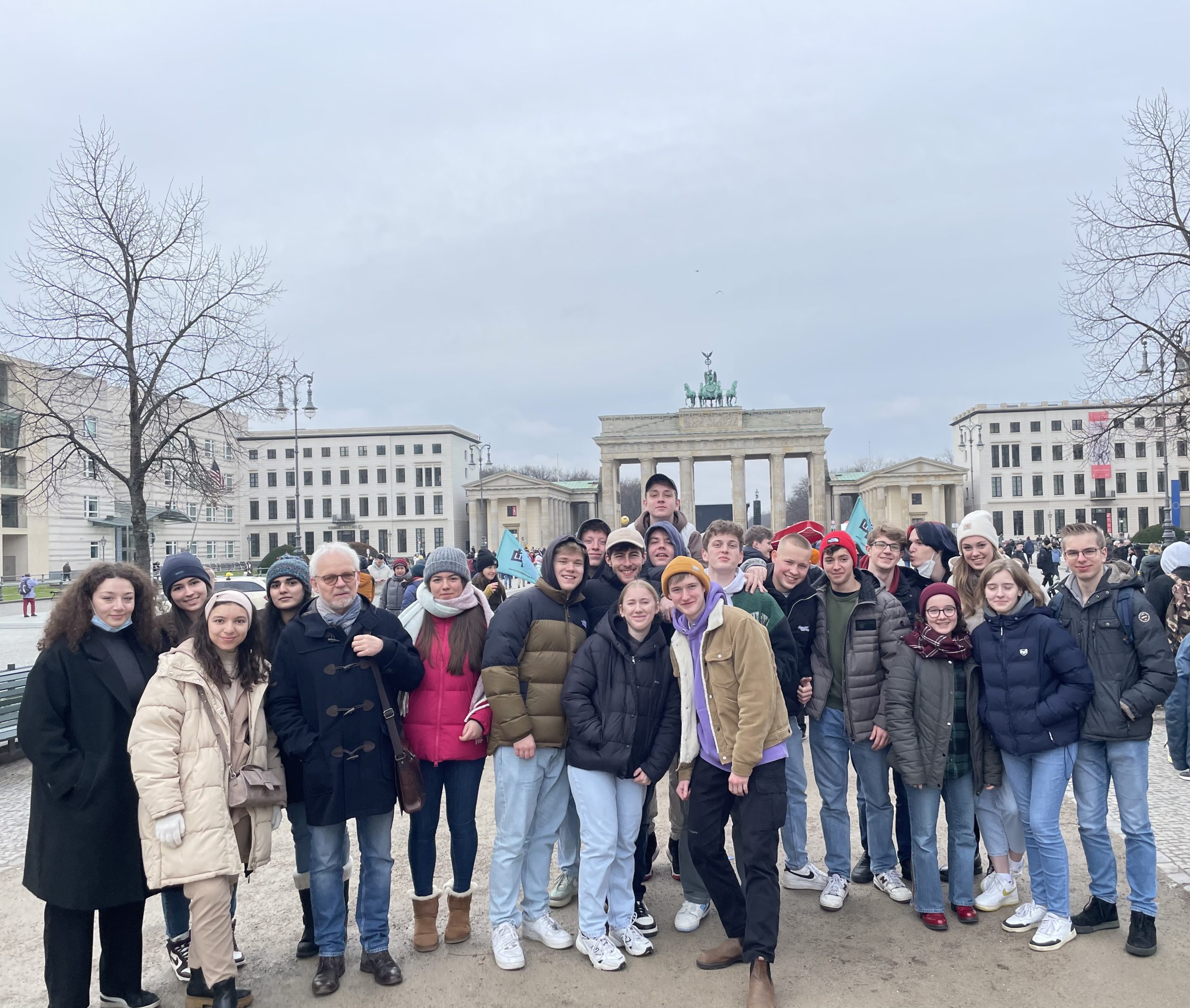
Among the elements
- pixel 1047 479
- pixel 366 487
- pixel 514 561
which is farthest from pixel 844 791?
pixel 1047 479

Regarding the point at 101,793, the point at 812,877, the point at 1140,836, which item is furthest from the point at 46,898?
the point at 1140,836

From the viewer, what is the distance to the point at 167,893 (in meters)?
4.78

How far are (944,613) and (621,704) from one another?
A: 1.98 meters

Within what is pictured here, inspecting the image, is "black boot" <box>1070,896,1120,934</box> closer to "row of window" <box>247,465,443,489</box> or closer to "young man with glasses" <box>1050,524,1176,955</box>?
"young man with glasses" <box>1050,524,1176,955</box>

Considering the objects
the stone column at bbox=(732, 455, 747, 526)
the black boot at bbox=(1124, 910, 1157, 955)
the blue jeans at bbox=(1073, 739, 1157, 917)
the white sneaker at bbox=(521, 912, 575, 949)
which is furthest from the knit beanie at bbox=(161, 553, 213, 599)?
the stone column at bbox=(732, 455, 747, 526)

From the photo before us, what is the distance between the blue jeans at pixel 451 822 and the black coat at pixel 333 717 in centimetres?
36

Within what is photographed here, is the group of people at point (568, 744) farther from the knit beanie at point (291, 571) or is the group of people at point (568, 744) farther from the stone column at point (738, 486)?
the stone column at point (738, 486)

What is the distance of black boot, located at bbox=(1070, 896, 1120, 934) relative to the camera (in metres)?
4.79

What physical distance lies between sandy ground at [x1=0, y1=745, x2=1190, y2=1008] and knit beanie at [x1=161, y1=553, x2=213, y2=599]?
2.13 metres

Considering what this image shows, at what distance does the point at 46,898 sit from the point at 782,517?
6827cm

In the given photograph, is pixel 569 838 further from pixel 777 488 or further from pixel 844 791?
pixel 777 488

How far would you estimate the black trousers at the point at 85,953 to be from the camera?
13.3 ft

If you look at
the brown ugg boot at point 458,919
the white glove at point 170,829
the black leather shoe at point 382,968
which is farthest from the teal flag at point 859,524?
the white glove at point 170,829

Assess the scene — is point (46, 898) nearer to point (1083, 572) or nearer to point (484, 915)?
point (484, 915)
